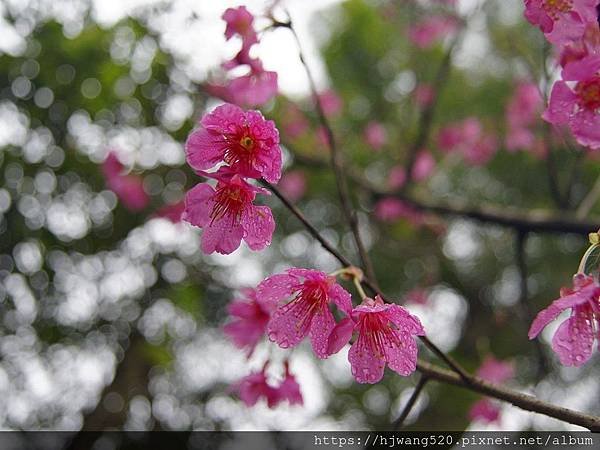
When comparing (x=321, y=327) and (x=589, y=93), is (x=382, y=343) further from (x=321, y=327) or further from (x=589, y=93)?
(x=589, y=93)

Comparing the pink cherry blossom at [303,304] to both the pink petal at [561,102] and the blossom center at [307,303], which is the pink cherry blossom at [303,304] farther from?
the pink petal at [561,102]

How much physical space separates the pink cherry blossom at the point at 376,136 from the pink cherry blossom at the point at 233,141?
303cm

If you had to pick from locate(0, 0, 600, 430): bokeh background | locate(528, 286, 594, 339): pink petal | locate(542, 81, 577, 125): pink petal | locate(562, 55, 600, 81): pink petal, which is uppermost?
locate(562, 55, 600, 81): pink petal

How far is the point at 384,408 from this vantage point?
3.38 meters

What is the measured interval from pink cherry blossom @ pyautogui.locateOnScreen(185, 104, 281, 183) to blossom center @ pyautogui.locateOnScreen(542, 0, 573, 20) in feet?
1.24

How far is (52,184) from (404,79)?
2.87 metres

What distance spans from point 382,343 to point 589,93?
0.42m

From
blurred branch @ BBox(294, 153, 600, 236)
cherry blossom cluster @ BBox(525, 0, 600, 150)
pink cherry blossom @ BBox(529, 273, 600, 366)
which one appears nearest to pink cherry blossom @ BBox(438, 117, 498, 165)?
blurred branch @ BBox(294, 153, 600, 236)

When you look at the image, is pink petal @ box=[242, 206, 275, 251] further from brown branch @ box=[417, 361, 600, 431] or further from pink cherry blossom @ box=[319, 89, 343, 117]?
pink cherry blossom @ box=[319, 89, 343, 117]

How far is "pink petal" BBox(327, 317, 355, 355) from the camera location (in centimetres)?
71

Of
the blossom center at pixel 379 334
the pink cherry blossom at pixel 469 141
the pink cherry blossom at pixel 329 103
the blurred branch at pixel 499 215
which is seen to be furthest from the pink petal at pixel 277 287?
the pink cherry blossom at pixel 469 141

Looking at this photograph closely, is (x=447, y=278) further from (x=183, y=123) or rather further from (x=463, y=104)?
(x=183, y=123)

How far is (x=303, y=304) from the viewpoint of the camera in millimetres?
783

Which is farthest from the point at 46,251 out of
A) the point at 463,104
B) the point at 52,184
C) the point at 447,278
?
the point at 463,104
